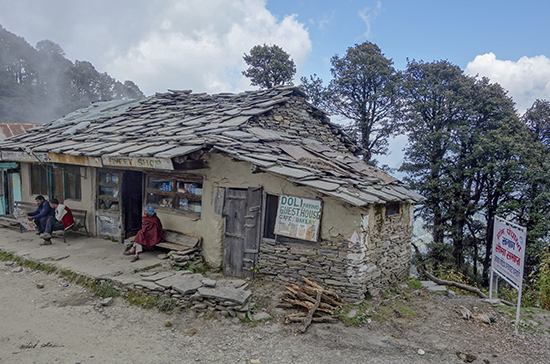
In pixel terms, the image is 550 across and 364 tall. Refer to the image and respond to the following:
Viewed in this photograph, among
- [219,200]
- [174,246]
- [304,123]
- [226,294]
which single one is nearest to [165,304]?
[226,294]

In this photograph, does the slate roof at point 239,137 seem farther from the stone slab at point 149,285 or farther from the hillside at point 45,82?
the hillside at point 45,82

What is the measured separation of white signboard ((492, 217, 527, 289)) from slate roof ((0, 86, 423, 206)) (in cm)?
198

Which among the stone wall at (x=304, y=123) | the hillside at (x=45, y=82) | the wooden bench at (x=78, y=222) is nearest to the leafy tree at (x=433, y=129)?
the stone wall at (x=304, y=123)

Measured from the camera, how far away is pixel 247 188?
7.11 meters

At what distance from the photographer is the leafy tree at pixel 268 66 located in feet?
64.8

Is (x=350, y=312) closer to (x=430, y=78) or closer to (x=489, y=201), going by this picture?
(x=489, y=201)

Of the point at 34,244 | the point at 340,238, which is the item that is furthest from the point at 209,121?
the point at 34,244

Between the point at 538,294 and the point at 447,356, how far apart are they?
489 centimetres

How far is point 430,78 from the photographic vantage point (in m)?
15.9

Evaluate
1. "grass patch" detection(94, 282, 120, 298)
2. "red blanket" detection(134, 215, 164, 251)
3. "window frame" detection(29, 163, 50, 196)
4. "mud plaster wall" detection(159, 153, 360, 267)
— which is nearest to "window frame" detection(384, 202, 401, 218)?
"mud plaster wall" detection(159, 153, 360, 267)

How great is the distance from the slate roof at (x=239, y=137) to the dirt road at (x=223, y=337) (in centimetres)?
228

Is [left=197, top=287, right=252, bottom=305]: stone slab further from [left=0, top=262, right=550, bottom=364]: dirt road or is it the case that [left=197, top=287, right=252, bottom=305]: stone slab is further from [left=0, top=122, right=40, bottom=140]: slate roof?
[left=0, top=122, right=40, bottom=140]: slate roof

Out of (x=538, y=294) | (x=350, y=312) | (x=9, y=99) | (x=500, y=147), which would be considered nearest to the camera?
(x=350, y=312)

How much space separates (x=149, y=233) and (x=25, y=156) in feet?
16.8
